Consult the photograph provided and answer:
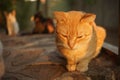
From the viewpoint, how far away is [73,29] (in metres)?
1.16

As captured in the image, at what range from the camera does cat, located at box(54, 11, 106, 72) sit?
1.16 meters

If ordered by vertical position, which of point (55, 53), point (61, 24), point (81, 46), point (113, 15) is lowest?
point (113, 15)

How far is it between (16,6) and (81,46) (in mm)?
2894

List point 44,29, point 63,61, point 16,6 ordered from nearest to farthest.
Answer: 1. point 63,61
2. point 44,29
3. point 16,6

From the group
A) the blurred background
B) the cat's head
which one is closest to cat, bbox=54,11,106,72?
the cat's head

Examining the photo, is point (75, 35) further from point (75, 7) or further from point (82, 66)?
point (75, 7)

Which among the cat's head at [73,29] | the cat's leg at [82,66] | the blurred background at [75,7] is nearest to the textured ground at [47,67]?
the cat's leg at [82,66]

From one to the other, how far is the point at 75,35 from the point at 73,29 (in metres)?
0.03

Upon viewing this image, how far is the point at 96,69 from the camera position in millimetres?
1347

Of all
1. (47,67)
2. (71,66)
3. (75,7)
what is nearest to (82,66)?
(71,66)

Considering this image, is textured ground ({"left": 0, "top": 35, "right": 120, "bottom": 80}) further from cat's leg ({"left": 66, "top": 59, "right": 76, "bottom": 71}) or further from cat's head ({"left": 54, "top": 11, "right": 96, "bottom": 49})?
cat's head ({"left": 54, "top": 11, "right": 96, "bottom": 49})

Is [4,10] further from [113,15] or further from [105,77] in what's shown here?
[105,77]

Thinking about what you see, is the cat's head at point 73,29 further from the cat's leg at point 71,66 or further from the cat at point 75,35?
the cat's leg at point 71,66

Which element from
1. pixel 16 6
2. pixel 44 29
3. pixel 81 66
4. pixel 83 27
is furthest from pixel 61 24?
pixel 16 6
